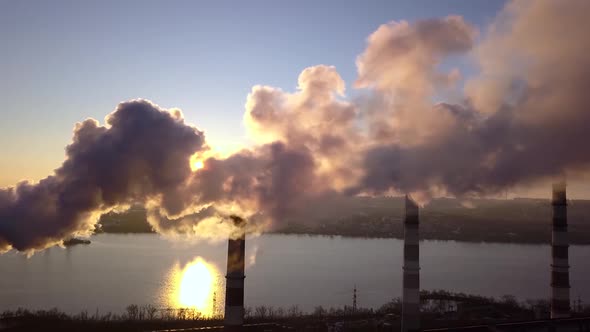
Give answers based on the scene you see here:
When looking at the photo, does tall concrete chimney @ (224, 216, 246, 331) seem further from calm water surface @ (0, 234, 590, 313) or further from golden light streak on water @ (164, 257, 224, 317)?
calm water surface @ (0, 234, 590, 313)

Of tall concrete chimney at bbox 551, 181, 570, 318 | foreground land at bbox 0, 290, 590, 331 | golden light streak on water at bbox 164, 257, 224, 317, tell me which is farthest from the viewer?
golden light streak on water at bbox 164, 257, 224, 317

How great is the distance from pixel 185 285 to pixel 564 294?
36.1m

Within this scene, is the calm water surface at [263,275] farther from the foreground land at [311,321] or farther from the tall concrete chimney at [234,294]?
the tall concrete chimney at [234,294]

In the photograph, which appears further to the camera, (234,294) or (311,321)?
(311,321)

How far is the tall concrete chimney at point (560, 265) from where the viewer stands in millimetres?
20938

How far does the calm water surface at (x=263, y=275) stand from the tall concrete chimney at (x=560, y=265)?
772 inches

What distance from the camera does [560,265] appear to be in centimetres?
2116

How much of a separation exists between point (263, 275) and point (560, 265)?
36402 millimetres

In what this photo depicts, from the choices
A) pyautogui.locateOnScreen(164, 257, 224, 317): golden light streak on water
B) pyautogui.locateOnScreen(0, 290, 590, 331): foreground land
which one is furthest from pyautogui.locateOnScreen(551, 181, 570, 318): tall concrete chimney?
pyautogui.locateOnScreen(164, 257, 224, 317): golden light streak on water

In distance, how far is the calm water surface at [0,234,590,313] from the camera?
4078cm

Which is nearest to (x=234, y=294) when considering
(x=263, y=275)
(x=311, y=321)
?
(x=311, y=321)

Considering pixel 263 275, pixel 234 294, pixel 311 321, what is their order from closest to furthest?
pixel 234 294
pixel 311 321
pixel 263 275

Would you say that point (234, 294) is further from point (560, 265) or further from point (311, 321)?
point (560, 265)

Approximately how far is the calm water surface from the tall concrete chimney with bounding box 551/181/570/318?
1962 cm
